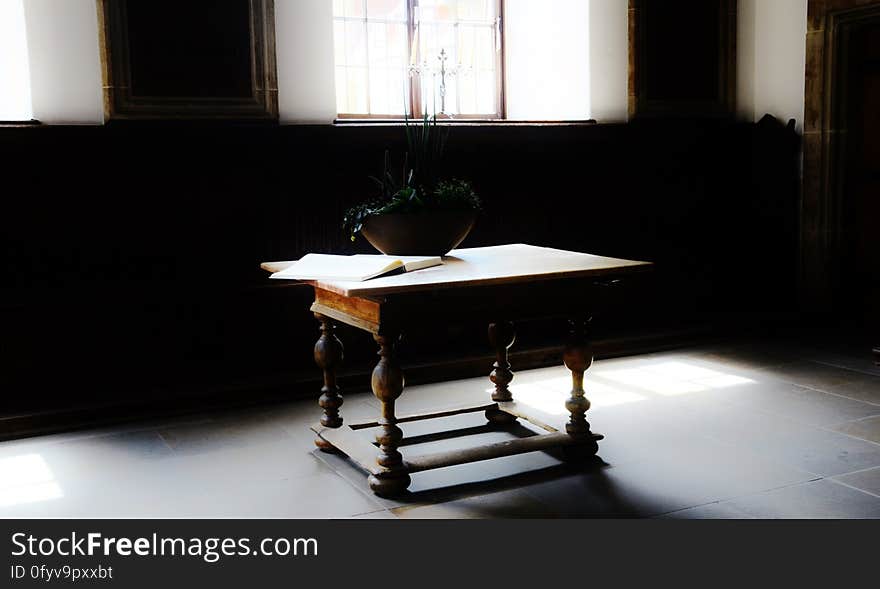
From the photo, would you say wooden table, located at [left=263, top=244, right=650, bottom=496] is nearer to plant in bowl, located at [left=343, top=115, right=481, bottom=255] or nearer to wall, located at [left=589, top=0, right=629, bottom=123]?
plant in bowl, located at [left=343, top=115, right=481, bottom=255]

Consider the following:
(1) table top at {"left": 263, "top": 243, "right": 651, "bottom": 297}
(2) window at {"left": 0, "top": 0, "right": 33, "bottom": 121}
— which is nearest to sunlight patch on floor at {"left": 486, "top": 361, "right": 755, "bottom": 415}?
(1) table top at {"left": 263, "top": 243, "right": 651, "bottom": 297}

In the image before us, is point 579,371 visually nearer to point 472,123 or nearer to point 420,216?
point 420,216

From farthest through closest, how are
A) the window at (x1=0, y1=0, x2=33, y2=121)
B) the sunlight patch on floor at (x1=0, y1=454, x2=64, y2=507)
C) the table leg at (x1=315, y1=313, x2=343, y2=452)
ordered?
the window at (x1=0, y1=0, x2=33, y2=121) < the table leg at (x1=315, y1=313, x2=343, y2=452) < the sunlight patch on floor at (x1=0, y1=454, x2=64, y2=507)

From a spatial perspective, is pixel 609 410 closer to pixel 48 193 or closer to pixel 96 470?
pixel 96 470

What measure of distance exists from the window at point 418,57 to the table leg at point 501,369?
230cm

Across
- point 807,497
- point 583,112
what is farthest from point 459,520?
point 583,112

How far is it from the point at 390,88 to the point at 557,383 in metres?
2.48

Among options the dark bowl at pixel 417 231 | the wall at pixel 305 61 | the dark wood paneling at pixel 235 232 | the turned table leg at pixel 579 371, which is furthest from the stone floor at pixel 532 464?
the wall at pixel 305 61

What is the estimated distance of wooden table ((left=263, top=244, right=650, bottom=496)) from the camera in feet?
10.5

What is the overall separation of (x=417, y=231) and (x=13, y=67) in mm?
2796

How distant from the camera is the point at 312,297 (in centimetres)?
521

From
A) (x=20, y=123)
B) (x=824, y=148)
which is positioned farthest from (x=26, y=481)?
(x=824, y=148)

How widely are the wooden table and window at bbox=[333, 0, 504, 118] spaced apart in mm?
2644

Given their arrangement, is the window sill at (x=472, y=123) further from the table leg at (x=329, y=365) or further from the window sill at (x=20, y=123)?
the table leg at (x=329, y=365)
